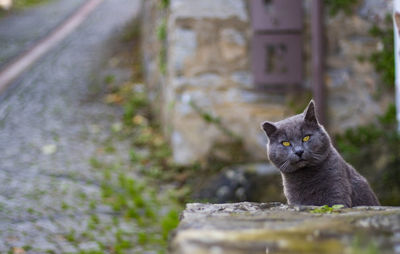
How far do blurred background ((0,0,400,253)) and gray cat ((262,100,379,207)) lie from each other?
5.76ft

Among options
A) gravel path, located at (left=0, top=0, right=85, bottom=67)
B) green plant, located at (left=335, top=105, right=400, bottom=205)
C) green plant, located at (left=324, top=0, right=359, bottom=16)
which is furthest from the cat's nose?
gravel path, located at (left=0, top=0, right=85, bottom=67)

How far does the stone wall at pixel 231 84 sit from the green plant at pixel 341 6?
73 millimetres

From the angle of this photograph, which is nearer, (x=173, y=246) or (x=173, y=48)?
(x=173, y=246)

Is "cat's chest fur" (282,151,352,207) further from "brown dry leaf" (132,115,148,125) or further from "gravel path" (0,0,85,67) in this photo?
"gravel path" (0,0,85,67)

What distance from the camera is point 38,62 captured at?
28.5 ft

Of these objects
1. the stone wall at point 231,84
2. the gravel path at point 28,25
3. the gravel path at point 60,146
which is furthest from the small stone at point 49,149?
the gravel path at point 28,25

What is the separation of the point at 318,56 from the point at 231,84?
3.11ft

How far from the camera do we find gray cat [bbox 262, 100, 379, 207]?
2691mm

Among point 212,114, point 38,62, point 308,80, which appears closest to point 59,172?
point 212,114

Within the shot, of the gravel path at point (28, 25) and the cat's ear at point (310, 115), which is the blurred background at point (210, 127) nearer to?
the cat's ear at point (310, 115)

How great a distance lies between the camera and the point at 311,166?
9.16 feet

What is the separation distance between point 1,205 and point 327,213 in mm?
3474

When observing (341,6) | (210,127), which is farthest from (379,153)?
(210,127)

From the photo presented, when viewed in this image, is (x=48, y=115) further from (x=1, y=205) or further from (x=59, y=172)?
(x=1, y=205)
